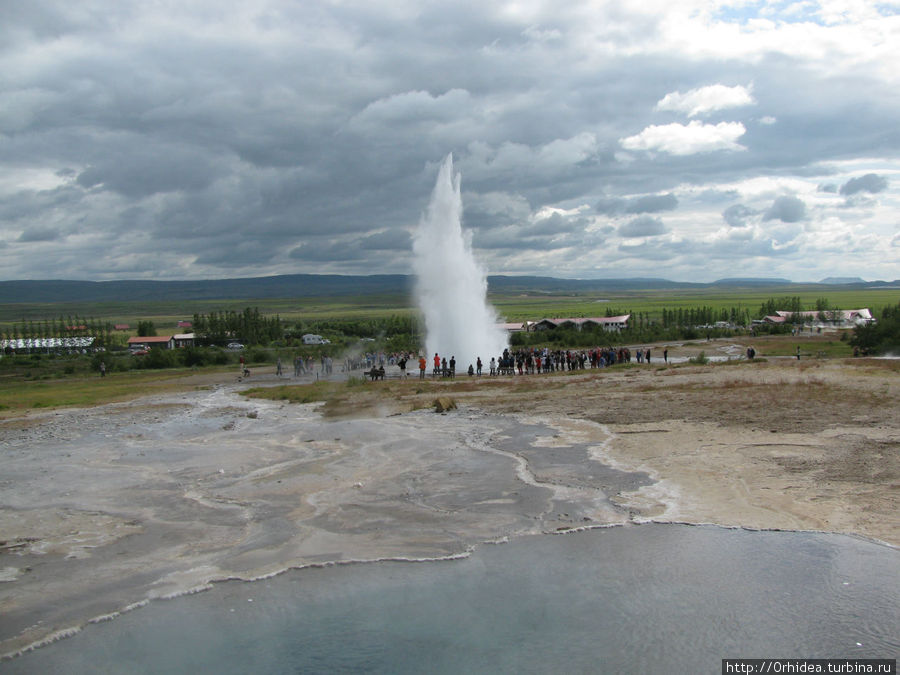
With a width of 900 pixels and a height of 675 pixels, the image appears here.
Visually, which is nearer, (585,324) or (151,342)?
(585,324)

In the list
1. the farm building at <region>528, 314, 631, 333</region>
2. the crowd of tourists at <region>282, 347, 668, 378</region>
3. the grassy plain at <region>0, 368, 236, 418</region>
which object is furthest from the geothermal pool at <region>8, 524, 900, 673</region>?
the farm building at <region>528, 314, 631, 333</region>

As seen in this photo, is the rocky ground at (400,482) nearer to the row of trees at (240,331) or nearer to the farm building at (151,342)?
the row of trees at (240,331)

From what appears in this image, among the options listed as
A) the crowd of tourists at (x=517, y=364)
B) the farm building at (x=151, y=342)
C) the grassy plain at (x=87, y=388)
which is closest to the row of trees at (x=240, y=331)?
the farm building at (x=151, y=342)

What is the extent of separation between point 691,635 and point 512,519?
380 centimetres

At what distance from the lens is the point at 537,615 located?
7441 mm

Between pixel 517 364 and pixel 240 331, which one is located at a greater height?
pixel 240 331

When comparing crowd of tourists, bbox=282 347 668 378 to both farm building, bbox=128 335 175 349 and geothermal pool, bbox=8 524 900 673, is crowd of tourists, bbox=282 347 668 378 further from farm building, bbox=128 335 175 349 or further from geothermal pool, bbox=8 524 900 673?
farm building, bbox=128 335 175 349

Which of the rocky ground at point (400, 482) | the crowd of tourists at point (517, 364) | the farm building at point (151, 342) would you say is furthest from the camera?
the farm building at point (151, 342)

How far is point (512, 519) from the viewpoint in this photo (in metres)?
10.5

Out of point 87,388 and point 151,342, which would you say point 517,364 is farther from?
point 151,342

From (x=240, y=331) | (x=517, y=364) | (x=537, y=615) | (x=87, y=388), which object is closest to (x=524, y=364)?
(x=517, y=364)

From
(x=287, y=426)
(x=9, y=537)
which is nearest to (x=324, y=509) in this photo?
(x=9, y=537)

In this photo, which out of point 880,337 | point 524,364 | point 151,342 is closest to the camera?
point 524,364

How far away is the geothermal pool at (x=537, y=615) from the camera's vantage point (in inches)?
261
